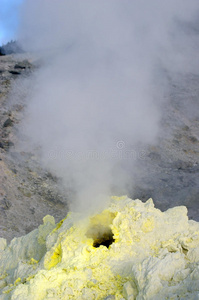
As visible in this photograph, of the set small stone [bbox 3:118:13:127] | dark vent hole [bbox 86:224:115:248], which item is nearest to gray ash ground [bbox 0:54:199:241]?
A: small stone [bbox 3:118:13:127]

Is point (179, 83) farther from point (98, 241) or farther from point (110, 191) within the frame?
point (98, 241)

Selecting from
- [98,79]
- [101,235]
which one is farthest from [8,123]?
[101,235]

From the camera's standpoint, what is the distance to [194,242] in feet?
9.30

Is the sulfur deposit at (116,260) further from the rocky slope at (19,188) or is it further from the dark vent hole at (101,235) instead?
the rocky slope at (19,188)

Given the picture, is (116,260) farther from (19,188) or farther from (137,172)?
(137,172)

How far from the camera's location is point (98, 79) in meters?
11.9

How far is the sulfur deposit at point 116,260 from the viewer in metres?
2.32

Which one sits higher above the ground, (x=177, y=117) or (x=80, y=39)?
(x=80, y=39)

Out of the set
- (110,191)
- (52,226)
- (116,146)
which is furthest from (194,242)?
(116,146)

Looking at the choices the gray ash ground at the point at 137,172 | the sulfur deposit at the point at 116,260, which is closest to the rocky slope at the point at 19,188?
the gray ash ground at the point at 137,172

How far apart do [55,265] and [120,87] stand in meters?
9.42

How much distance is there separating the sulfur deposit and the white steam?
138 inches

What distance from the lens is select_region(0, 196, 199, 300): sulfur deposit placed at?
2.32 meters

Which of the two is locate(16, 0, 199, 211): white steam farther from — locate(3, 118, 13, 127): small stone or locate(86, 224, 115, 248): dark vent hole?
locate(86, 224, 115, 248): dark vent hole
